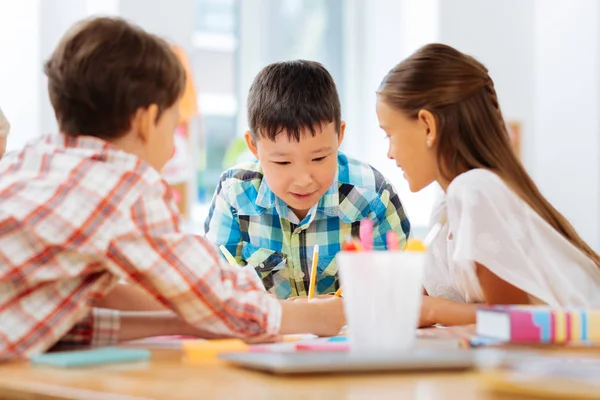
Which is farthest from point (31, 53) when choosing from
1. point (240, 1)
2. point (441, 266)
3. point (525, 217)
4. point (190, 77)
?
point (525, 217)

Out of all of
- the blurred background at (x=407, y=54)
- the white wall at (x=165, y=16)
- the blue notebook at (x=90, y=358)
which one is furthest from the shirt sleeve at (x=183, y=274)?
the blurred background at (x=407, y=54)

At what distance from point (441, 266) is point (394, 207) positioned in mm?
420

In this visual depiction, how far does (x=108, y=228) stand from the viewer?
934 millimetres

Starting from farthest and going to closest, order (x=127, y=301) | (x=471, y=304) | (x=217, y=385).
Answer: (x=471, y=304) < (x=127, y=301) < (x=217, y=385)

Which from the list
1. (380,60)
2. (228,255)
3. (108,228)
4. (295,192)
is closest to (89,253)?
(108,228)

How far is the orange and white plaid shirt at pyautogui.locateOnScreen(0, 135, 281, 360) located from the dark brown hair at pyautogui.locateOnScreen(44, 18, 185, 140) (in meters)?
0.06

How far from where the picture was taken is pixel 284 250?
6.15ft

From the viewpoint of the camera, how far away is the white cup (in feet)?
2.66

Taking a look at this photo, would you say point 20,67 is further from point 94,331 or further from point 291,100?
point 94,331

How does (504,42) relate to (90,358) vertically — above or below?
above

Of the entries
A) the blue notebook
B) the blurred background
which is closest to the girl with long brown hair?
the blue notebook

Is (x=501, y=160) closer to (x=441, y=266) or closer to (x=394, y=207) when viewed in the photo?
(x=441, y=266)

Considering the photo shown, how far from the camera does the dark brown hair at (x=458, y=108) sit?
1.44 metres

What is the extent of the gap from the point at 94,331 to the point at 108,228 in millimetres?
151
